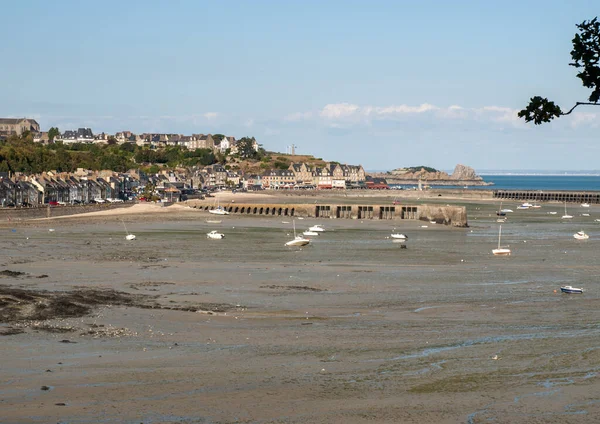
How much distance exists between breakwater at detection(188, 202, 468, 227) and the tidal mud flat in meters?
42.9

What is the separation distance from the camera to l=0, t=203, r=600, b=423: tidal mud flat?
2006 cm

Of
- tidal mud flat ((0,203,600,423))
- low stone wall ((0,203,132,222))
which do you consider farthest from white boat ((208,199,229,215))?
tidal mud flat ((0,203,600,423))

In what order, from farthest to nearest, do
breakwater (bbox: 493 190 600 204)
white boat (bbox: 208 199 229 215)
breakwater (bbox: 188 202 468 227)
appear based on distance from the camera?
breakwater (bbox: 493 190 600 204)
white boat (bbox: 208 199 229 215)
breakwater (bbox: 188 202 468 227)

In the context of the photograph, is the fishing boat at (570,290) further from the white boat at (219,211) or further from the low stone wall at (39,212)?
the white boat at (219,211)

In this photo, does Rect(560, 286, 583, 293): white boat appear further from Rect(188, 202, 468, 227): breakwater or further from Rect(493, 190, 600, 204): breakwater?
Rect(493, 190, 600, 204): breakwater

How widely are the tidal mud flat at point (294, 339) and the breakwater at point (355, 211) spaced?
42.9 m

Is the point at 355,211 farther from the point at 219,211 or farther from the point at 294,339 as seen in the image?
the point at 294,339

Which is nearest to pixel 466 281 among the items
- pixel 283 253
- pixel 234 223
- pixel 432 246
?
pixel 283 253

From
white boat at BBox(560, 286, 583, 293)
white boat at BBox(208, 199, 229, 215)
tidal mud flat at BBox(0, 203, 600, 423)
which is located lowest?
white boat at BBox(208, 199, 229, 215)

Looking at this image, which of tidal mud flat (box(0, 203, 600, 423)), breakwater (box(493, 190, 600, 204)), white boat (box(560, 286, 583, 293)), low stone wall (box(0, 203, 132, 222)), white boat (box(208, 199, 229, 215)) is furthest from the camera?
breakwater (box(493, 190, 600, 204))

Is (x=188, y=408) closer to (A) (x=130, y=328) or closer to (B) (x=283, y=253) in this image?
(A) (x=130, y=328)

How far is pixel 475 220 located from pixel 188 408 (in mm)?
89878

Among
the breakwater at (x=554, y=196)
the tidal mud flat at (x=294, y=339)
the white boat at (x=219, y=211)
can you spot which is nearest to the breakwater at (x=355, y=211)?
the white boat at (x=219, y=211)

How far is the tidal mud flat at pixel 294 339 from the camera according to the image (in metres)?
20.1
